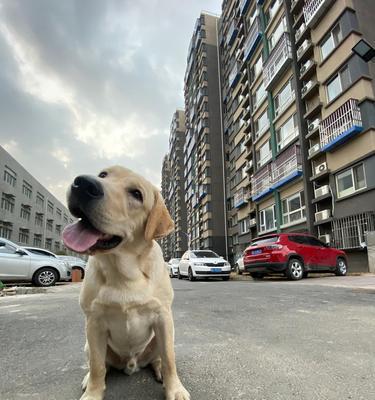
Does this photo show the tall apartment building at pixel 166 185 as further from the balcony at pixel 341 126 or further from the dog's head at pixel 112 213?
the dog's head at pixel 112 213

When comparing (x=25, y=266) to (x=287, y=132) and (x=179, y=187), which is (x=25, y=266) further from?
(x=179, y=187)

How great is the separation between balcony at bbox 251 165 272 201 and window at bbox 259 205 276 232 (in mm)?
1331

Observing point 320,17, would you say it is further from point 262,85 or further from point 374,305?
point 374,305

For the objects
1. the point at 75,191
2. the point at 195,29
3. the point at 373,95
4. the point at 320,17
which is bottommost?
the point at 75,191

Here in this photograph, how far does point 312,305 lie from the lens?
201 inches

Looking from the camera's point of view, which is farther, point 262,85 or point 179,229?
point 179,229

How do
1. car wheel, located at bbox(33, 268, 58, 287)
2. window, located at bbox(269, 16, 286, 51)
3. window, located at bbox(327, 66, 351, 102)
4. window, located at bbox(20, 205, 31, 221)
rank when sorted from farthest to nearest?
window, located at bbox(20, 205, 31, 221), window, located at bbox(269, 16, 286, 51), window, located at bbox(327, 66, 351, 102), car wheel, located at bbox(33, 268, 58, 287)

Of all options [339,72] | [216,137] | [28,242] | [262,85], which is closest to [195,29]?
[216,137]

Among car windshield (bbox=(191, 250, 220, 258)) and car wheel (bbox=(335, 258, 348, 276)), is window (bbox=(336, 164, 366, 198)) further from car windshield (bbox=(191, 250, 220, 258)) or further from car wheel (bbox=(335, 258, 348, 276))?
car windshield (bbox=(191, 250, 220, 258))

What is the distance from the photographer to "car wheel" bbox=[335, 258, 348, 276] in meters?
13.1

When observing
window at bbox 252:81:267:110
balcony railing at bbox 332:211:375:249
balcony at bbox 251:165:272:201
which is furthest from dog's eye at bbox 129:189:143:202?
window at bbox 252:81:267:110

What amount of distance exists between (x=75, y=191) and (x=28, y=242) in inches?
2349

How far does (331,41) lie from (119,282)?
21.5 meters

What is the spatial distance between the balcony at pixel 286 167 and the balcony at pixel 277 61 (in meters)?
6.25
